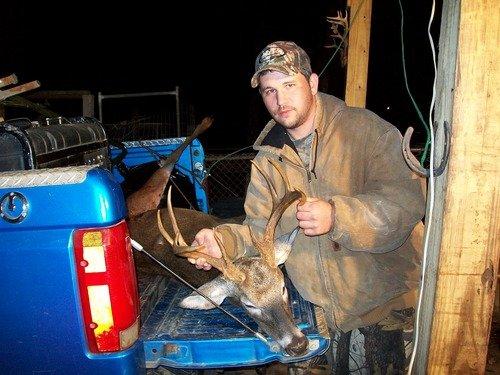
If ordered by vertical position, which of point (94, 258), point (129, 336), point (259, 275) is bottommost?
point (259, 275)

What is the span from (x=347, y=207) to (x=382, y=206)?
25 cm

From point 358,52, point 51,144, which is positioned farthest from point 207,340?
point 358,52

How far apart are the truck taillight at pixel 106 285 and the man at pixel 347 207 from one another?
108cm

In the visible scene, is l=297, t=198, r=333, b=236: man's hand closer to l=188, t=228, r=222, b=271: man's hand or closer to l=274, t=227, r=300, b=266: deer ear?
l=274, t=227, r=300, b=266: deer ear

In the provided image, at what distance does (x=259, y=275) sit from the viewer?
9.93 feet

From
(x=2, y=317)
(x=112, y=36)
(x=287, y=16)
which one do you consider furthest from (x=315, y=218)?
(x=112, y=36)

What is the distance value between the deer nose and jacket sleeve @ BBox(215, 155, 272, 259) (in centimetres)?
88

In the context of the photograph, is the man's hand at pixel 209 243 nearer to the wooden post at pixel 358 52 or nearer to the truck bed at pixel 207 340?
the truck bed at pixel 207 340

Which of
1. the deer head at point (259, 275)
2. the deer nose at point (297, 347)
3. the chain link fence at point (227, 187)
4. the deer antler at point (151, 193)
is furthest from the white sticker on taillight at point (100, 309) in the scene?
the chain link fence at point (227, 187)

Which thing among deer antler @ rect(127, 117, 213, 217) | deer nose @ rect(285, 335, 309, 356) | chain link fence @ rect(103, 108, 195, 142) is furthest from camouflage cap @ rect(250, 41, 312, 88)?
chain link fence @ rect(103, 108, 195, 142)

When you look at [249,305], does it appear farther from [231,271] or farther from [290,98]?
[290,98]

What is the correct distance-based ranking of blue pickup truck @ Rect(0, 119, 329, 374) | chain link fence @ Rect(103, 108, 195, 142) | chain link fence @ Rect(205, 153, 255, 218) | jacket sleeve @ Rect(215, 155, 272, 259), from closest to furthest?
blue pickup truck @ Rect(0, 119, 329, 374), jacket sleeve @ Rect(215, 155, 272, 259), chain link fence @ Rect(205, 153, 255, 218), chain link fence @ Rect(103, 108, 195, 142)

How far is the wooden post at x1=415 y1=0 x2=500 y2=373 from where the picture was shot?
1613 mm

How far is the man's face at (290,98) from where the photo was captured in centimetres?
307
